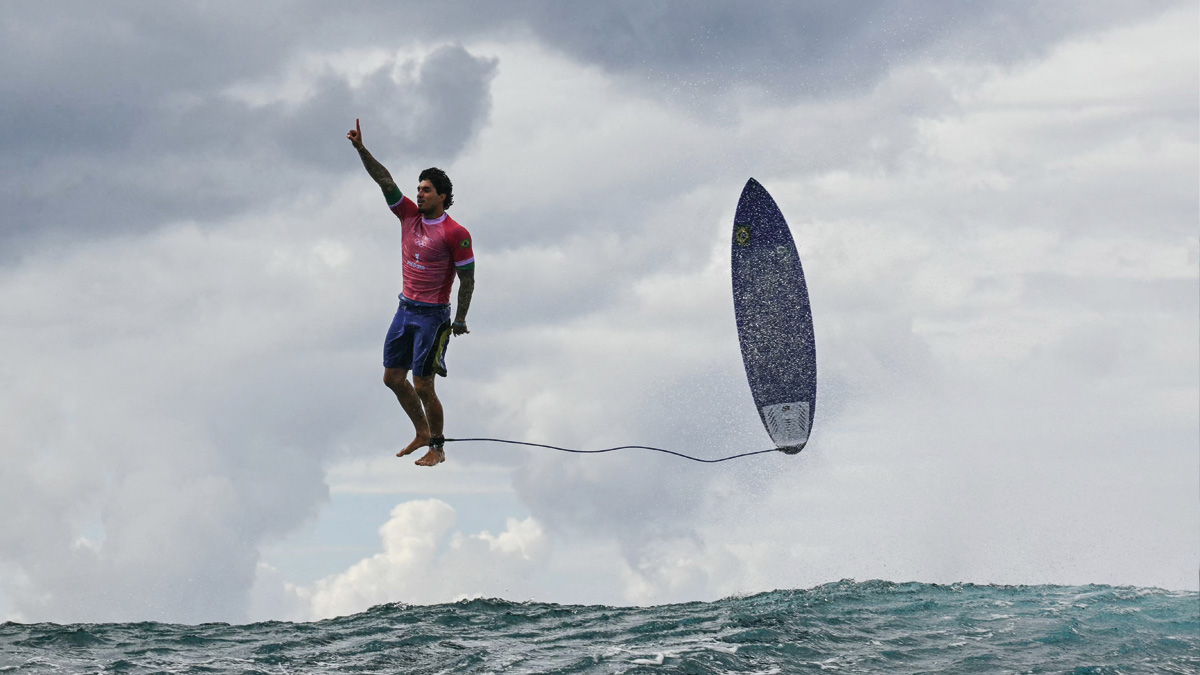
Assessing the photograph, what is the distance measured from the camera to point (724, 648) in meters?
14.5

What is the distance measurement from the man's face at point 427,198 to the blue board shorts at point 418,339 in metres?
1.31

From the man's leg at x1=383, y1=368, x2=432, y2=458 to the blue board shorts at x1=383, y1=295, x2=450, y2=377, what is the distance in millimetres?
128

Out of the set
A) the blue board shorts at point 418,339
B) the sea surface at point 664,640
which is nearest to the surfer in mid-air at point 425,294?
the blue board shorts at point 418,339

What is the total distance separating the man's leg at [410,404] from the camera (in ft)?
44.1

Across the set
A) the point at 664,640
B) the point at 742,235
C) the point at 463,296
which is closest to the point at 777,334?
the point at 742,235

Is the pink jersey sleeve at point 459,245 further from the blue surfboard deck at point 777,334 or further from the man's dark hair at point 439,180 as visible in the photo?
the blue surfboard deck at point 777,334

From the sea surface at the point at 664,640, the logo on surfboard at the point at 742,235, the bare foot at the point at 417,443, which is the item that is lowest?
the sea surface at the point at 664,640

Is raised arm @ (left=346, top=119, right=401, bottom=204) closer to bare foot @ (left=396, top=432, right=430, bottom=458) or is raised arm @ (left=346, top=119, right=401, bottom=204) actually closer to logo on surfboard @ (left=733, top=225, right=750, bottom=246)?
bare foot @ (left=396, top=432, right=430, bottom=458)

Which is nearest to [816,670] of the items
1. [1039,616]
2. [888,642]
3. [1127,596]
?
[888,642]

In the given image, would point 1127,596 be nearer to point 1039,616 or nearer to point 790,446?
point 1039,616

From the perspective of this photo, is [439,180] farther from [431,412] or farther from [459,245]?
[431,412]

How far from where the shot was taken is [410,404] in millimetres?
13578

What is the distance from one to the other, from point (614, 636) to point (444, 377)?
18.2ft

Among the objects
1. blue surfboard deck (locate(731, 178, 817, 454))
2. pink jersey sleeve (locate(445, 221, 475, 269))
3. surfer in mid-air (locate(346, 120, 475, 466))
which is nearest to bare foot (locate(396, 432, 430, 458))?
surfer in mid-air (locate(346, 120, 475, 466))
